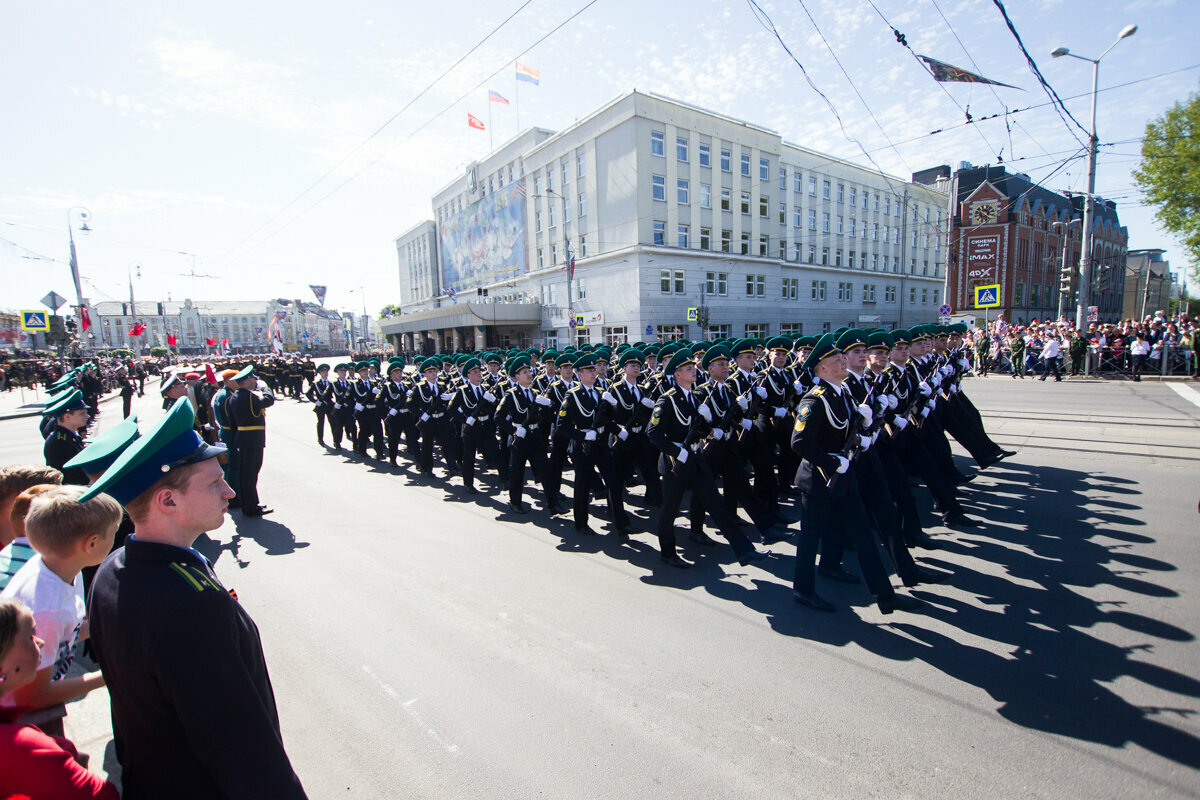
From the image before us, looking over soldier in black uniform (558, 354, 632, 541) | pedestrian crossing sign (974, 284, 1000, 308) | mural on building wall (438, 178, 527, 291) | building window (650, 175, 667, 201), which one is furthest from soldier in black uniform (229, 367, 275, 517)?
mural on building wall (438, 178, 527, 291)

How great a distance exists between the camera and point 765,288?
42.2 meters

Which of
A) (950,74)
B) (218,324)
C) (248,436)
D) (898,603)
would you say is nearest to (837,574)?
(898,603)

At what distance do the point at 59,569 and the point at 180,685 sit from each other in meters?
1.61

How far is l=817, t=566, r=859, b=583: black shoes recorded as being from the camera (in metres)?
5.00

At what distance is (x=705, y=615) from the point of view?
4.47 metres

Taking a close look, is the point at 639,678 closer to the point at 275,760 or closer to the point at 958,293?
the point at 275,760

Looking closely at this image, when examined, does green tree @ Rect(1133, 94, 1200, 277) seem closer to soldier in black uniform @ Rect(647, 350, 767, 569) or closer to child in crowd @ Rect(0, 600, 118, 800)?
soldier in black uniform @ Rect(647, 350, 767, 569)

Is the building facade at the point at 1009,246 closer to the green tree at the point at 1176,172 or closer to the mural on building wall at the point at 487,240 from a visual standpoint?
the green tree at the point at 1176,172

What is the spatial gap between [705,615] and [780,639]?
2.07 ft

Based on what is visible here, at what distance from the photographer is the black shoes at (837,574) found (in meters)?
5.00

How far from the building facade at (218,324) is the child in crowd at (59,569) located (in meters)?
105

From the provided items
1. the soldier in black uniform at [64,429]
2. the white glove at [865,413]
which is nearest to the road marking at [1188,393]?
the white glove at [865,413]

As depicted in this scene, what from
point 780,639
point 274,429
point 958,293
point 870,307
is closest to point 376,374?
point 274,429

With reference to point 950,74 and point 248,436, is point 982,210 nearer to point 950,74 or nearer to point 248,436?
point 950,74
